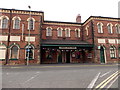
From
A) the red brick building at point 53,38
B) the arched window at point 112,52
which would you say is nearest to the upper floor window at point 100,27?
the red brick building at point 53,38

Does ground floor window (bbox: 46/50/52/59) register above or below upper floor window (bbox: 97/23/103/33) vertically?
below

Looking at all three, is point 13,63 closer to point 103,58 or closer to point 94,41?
point 94,41

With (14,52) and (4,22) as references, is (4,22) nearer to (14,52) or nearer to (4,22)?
(4,22)

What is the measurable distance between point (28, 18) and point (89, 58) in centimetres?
1491

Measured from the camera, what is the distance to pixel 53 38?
19844mm

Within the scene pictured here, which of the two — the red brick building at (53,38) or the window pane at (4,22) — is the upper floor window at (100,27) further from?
the window pane at (4,22)

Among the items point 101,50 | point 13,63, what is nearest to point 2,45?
point 13,63

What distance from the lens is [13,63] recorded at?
14.5 m

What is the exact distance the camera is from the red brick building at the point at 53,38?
15.0 meters

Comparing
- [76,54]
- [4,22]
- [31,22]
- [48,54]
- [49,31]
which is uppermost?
[31,22]

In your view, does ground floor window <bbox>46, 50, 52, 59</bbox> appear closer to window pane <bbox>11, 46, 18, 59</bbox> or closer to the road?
window pane <bbox>11, 46, 18, 59</bbox>

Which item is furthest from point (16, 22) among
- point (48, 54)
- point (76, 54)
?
point (76, 54)

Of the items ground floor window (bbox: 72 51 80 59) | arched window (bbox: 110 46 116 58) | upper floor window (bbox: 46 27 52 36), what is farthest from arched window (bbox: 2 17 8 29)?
arched window (bbox: 110 46 116 58)

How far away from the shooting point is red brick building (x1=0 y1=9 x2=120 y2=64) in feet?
49.1
